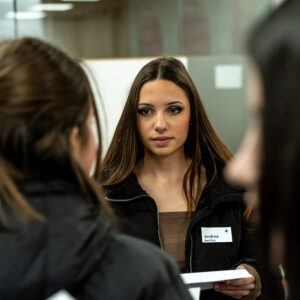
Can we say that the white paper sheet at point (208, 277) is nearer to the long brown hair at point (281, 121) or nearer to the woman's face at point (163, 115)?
the woman's face at point (163, 115)

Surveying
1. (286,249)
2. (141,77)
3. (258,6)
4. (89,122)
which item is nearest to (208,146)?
(141,77)

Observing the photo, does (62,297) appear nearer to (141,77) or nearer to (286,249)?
(286,249)

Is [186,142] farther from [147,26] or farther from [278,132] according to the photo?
[147,26]

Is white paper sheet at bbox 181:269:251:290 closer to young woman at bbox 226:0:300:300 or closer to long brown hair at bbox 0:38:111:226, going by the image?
long brown hair at bbox 0:38:111:226

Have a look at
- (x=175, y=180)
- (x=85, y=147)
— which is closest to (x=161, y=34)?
(x=175, y=180)

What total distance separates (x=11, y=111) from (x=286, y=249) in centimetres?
64

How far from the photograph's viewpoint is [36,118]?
1.20 metres

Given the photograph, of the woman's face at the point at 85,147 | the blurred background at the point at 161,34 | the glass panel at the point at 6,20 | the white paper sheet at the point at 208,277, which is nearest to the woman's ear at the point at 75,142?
the woman's face at the point at 85,147

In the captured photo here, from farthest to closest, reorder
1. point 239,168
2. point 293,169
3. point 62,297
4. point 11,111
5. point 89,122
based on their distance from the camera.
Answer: point 89,122 → point 11,111 → point 62,297 → point 239,168 → point 293,169

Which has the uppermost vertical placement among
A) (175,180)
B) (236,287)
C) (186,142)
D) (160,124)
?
(160,124)

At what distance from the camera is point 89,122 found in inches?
52.6

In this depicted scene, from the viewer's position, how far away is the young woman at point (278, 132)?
819mm

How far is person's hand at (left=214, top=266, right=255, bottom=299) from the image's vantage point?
226cm

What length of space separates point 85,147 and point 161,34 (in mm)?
3429
